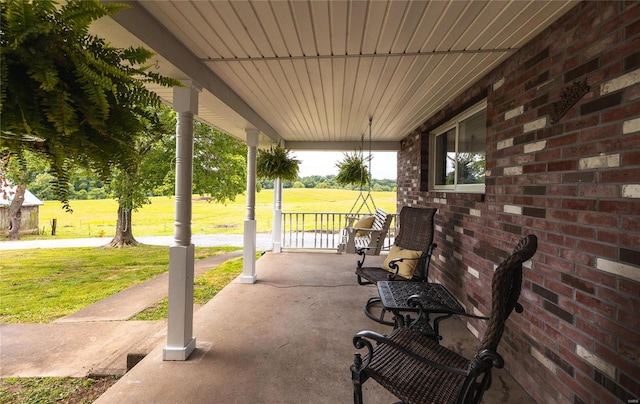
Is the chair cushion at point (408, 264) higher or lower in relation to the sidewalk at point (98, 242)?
higher

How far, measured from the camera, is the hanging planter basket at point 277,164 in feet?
14.1

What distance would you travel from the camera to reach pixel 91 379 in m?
2.20

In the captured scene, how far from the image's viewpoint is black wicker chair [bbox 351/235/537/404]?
3.77ft

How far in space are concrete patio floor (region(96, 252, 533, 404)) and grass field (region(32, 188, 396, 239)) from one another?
137 inches

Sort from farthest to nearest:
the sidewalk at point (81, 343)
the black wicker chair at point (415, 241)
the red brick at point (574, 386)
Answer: the black wicker chair at point (415, 241) < the sidewalk at point (81, 343) < the red brick at point (574, 386)

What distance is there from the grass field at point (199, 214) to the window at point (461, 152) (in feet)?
6.68

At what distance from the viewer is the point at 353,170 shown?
191 inches

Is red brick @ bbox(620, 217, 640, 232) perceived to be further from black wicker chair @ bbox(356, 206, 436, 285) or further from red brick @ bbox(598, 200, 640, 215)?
black wicker chair @ bbox(356, 206, 436, 285)

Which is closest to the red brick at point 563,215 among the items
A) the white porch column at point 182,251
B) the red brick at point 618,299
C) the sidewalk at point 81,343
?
the red brick at point 618,299

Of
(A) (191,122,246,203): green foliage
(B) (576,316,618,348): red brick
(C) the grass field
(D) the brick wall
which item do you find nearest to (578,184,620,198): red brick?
(D) the brick wall

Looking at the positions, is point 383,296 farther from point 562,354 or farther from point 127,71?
point 127,71

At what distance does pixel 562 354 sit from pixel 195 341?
8.25 feet

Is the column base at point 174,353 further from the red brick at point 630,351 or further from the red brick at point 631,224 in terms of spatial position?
the red brick at point 631,224

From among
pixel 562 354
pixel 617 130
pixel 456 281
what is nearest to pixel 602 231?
pixel 617 130
